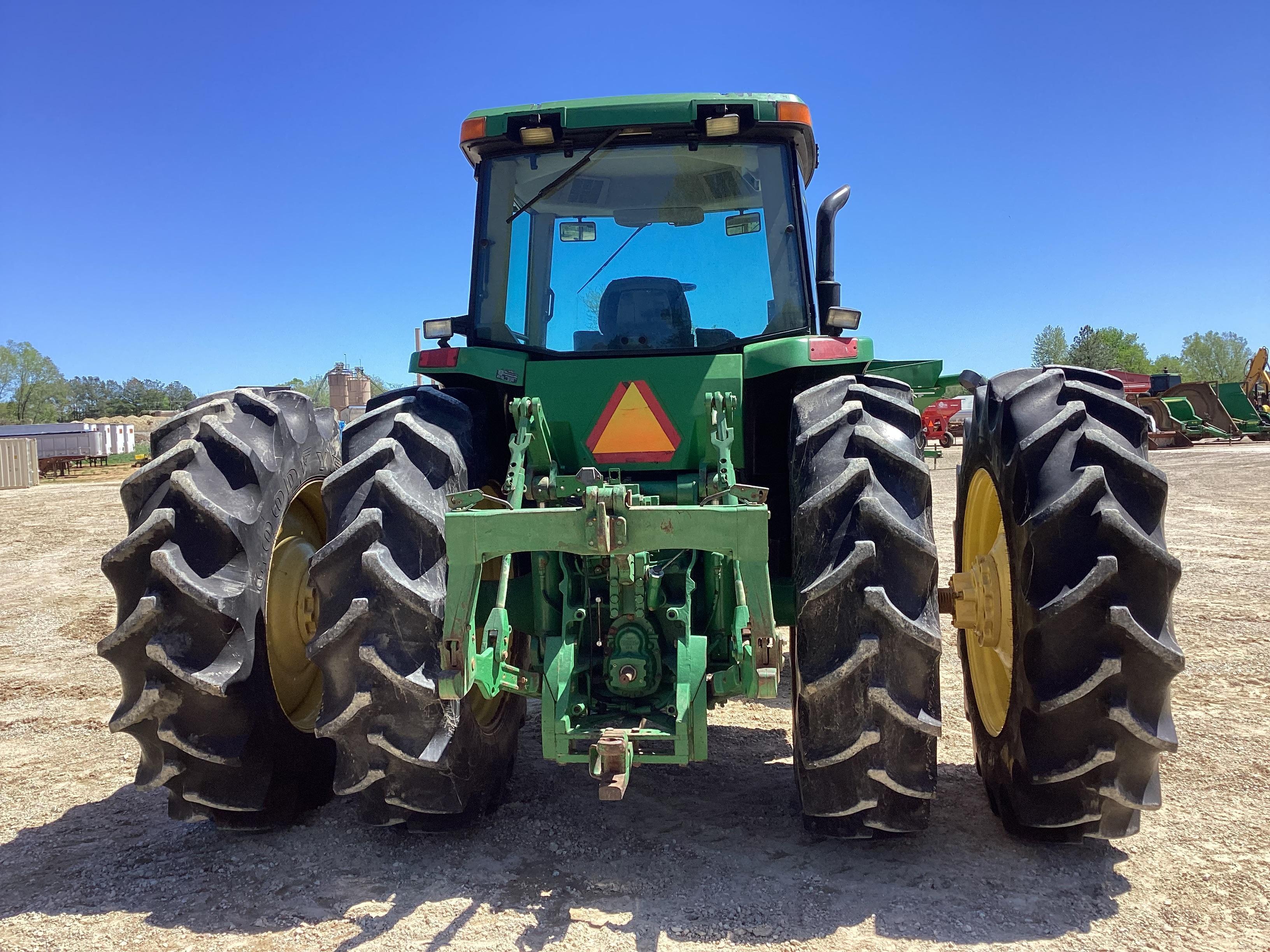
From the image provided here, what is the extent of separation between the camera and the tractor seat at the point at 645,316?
3664mm

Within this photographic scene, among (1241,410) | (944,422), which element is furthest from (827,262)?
(944,422)

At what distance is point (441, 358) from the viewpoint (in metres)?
3.50

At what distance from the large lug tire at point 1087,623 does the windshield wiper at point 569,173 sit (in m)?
1.89

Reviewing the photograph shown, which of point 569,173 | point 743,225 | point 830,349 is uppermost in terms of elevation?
point 569,173

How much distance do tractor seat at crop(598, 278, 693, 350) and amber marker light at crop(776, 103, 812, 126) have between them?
743mm

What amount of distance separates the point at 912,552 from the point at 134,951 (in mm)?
2420

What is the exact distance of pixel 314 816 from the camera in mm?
3350

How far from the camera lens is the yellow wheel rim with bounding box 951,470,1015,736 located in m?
3.47

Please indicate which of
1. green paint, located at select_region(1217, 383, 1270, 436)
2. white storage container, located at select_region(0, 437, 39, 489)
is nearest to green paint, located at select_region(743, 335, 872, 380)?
white storage container, located at select_region(0, 437, 39, 489)

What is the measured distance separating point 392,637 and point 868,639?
1.38 metres

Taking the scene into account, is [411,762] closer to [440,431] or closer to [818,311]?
[440,431]

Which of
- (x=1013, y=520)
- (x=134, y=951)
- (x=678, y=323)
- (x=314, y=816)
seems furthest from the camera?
(x=678, y=323)

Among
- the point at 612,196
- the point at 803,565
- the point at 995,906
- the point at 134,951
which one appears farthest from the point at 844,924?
the point at 612,196

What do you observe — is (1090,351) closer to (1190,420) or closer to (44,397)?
(1190,420)
